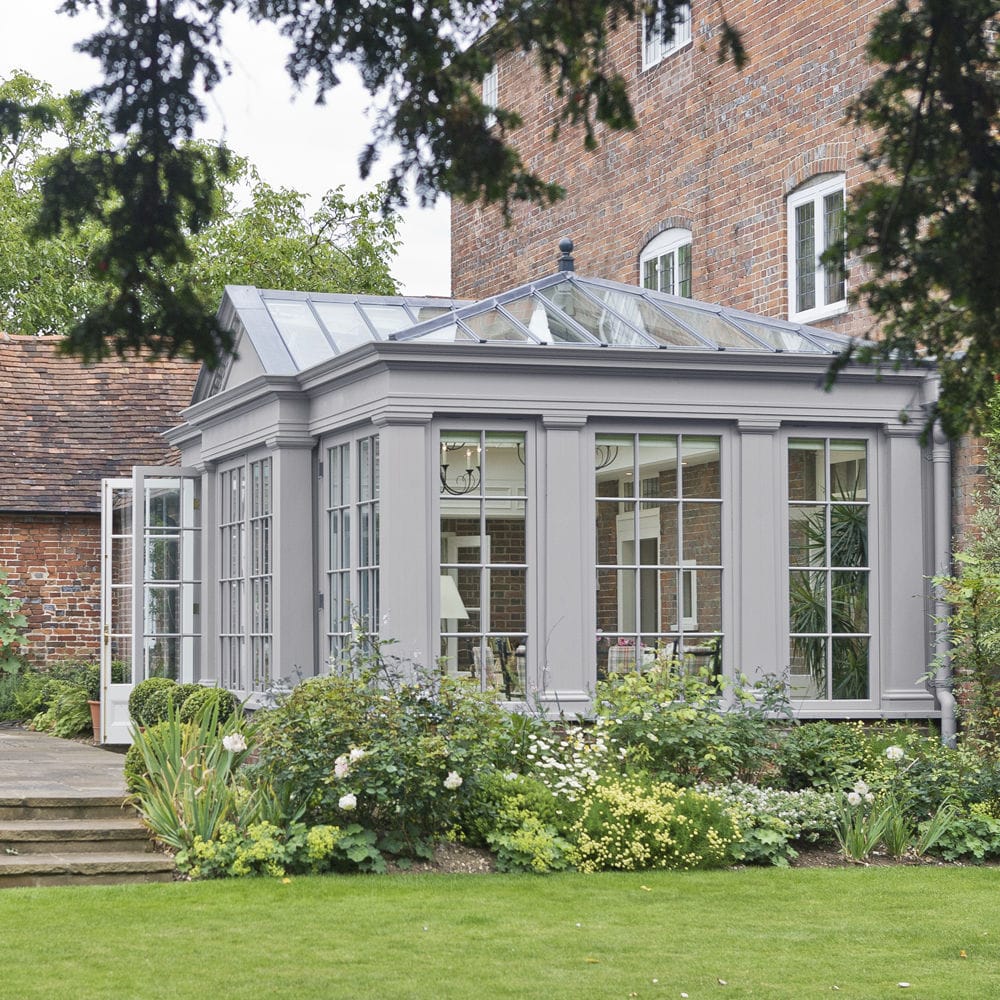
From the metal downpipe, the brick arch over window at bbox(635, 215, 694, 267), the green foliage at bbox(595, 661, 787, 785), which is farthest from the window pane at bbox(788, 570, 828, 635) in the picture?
the brick arch over window at bbox(635, 215, 694, 267)

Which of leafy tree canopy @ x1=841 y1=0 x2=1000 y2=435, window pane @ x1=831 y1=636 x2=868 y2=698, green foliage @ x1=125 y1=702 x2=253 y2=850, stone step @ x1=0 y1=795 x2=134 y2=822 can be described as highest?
leafy tree canopy @ x1=841 y1=0 x2=1000 y2=435

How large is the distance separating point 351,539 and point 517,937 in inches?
185

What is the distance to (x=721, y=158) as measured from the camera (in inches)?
690

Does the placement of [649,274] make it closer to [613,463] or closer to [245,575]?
[245,575]

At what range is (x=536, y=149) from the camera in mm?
21125

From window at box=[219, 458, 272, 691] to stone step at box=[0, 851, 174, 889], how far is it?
3.18 meters

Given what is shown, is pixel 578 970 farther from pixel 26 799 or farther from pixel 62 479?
pixel 62 479

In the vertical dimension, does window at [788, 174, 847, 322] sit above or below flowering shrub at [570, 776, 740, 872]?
Answer: above

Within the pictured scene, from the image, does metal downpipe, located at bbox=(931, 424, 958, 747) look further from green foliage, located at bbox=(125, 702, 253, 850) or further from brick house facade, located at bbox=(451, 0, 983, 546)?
green foliage, located at bbox=(125, 702, 253, 850)

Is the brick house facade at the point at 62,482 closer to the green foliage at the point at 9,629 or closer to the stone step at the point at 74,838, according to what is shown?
the green foliage at the point at 9,629

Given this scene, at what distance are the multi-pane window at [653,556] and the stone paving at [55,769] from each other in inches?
151

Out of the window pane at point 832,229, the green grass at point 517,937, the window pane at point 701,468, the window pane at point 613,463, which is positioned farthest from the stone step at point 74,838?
the window pane at point 832,229

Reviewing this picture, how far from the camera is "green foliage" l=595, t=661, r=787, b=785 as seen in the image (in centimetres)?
1121

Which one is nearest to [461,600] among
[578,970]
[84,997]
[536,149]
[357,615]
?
[357,615]
